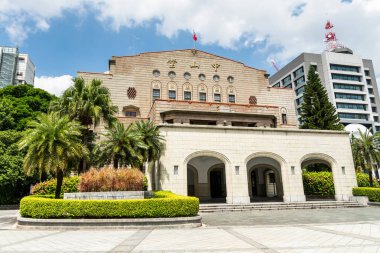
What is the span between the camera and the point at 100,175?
629 inches

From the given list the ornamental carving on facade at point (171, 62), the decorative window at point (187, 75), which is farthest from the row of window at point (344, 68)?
the ornamental carving on facade at point (171, 62)

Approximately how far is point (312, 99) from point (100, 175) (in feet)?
115

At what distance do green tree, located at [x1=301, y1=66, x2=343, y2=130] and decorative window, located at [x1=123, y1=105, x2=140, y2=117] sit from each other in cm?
2464

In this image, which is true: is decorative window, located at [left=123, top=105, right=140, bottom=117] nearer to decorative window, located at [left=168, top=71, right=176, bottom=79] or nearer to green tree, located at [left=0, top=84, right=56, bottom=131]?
decorative window, located at [left=168, top=71, right=176, bottom=79]

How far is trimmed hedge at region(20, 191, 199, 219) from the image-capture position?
13164mm

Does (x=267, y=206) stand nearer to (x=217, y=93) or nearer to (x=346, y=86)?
(x=217, y=93)

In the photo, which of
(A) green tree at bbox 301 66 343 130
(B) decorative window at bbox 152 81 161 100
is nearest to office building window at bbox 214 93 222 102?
(B) decorative window at bbox 152 81 161 100

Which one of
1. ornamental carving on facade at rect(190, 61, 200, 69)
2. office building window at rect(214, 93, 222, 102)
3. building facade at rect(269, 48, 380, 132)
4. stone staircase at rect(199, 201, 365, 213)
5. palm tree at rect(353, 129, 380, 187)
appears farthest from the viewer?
building facade at rect(269, 48, 380, 132)

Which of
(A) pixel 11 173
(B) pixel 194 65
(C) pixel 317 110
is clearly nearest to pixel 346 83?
(C) pixel 317 110

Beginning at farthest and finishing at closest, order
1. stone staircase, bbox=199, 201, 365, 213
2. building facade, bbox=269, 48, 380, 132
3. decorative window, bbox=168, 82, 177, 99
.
Answer: building facade, bbox=269, 48, 380, 132
decorative window, bbox=168, 82, 177, 99
stone staircase, bbox=199, 201, 365, 213

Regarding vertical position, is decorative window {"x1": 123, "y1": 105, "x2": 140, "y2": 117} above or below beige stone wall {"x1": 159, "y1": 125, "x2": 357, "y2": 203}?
above

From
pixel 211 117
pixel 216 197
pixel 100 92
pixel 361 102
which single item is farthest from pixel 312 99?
pixel 361 102

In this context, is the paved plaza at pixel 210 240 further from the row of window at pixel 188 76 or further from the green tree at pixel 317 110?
the green tree at pixel 317 110

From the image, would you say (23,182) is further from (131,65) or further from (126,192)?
(131,65)
